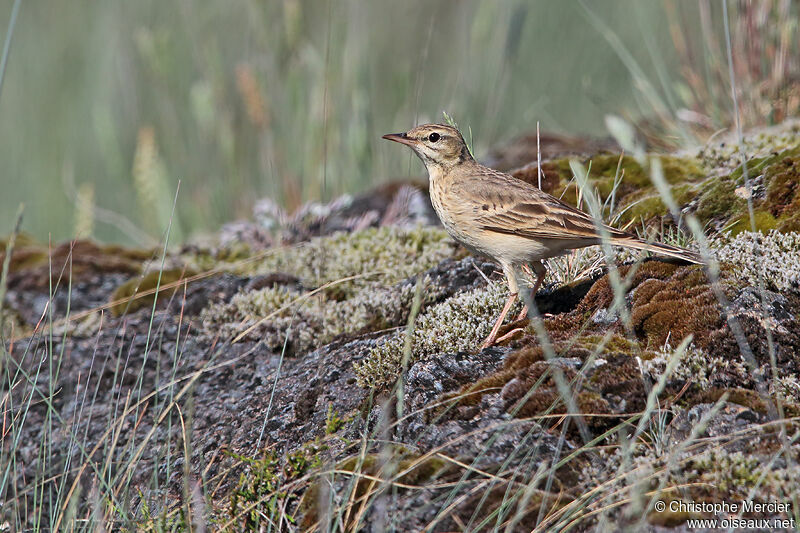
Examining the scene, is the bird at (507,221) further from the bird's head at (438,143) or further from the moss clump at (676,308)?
the moss clump at (676,308)

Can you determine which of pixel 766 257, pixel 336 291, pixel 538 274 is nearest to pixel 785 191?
pixel 766 257

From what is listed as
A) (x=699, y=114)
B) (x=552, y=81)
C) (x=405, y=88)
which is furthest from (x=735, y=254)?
(x=552, y=81)

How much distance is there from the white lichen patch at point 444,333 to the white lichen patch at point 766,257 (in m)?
1.08

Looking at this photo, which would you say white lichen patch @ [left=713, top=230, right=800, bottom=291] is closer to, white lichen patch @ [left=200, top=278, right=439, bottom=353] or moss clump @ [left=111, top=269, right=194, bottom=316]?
white lichen patch @ [left=200, top=278, right=439, bottom=353]

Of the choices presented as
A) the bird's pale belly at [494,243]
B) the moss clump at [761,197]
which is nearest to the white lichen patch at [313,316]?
the bird's pale belly at [494,243]

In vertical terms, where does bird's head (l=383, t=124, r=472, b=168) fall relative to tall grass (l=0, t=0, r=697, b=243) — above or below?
Result: below

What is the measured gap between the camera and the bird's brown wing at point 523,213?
380cm

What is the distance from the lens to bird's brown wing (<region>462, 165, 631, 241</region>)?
12.5 feet

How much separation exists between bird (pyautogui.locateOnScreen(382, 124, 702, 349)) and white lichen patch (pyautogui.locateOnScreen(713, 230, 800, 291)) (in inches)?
7.6

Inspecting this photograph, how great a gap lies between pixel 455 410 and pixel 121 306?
10.1 feet

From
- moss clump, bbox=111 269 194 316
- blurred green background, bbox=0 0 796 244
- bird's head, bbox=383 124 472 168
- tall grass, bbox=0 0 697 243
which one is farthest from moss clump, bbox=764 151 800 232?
moss clump, bbox=111 269 194 316

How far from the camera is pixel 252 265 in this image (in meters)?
5.59

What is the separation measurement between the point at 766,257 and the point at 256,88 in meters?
4.46

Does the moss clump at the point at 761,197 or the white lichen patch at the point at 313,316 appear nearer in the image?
the moss clump at the point at 761,197
